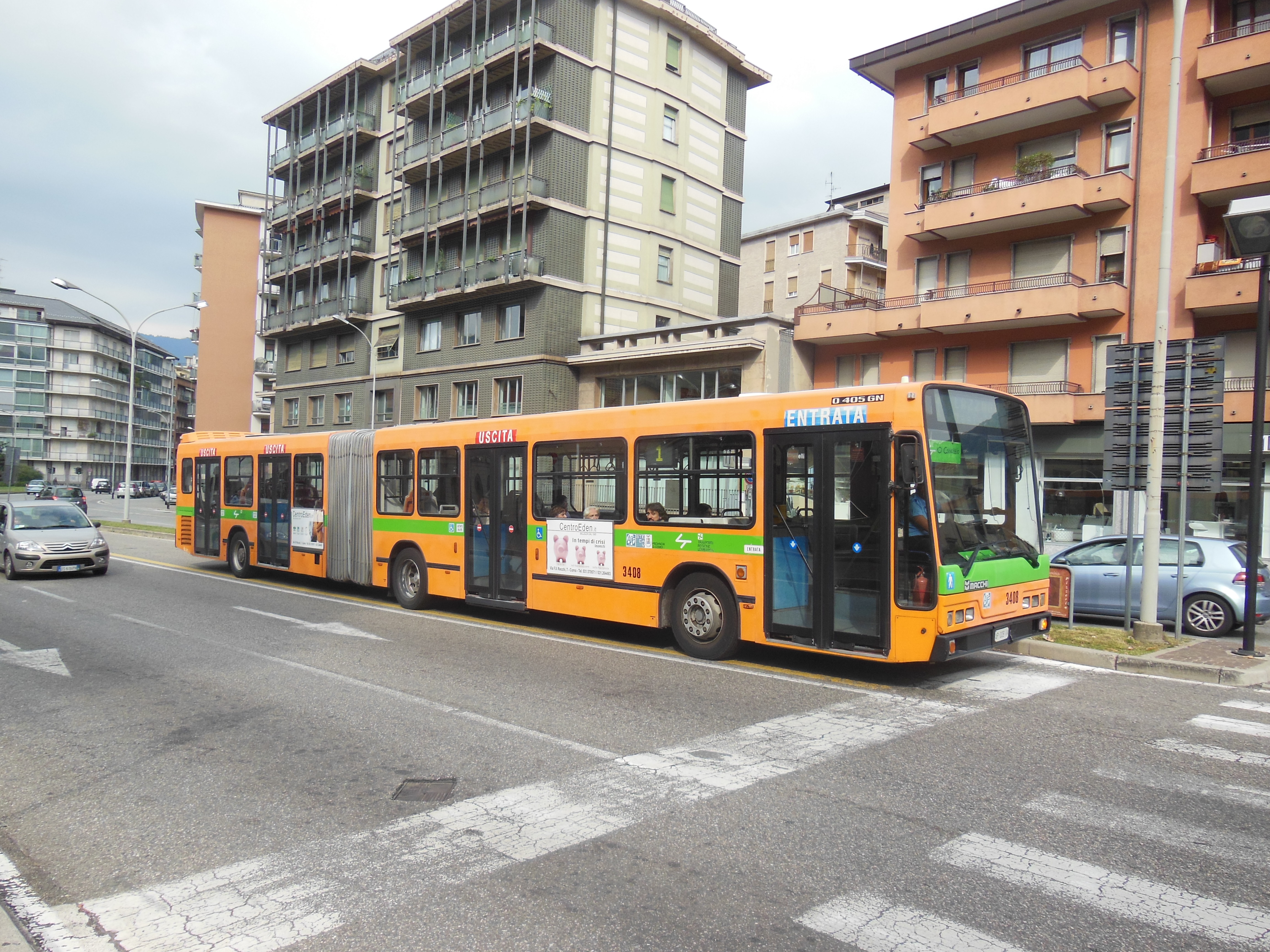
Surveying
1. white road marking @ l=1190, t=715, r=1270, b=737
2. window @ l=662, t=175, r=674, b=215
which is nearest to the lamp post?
window @ l=662, t=175, r=674, b=215

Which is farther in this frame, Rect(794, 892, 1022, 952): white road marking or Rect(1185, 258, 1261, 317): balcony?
Rect(1185, 258, 1261, 317): balcony

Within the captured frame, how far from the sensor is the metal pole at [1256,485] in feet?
31.0

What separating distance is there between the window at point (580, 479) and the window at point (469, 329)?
24858mm

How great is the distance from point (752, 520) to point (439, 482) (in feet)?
19.5

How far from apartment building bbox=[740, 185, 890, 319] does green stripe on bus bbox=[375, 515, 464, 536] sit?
3816cm

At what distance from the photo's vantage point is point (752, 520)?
938 cm

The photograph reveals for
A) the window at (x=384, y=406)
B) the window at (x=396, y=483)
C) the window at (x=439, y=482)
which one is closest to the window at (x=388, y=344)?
the window at (x=384, y=406)

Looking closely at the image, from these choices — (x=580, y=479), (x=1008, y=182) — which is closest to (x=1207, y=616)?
(x=580, y=479)

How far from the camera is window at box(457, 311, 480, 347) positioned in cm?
3581

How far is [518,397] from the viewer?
33.8 m

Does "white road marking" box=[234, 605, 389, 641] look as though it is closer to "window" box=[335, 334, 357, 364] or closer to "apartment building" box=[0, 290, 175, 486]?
"window" box=[335, 334, 357, 364]

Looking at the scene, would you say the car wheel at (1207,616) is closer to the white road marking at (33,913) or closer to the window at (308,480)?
the white road marking at (33,913)

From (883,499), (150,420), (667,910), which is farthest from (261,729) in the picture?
(150,420)

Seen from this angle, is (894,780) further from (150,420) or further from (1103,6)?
(150,420)
